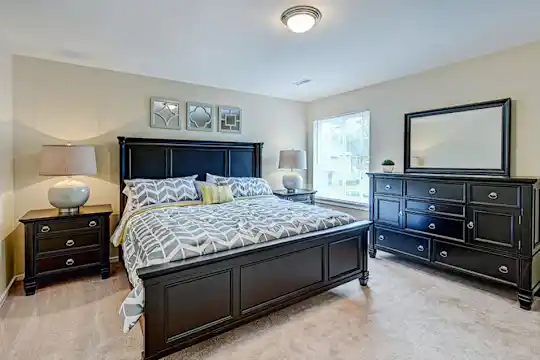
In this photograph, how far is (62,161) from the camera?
303 cm

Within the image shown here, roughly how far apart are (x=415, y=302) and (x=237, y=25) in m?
2.94

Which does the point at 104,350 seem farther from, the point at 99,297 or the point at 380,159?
the point at 380,159

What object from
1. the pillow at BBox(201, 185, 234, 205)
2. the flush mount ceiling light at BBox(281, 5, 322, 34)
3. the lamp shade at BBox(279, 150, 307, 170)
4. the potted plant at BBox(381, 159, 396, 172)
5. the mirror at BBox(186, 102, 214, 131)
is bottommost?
the pillow at BBox(201, 185, 234, 205)

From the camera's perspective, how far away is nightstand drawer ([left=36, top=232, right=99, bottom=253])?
2.95 m

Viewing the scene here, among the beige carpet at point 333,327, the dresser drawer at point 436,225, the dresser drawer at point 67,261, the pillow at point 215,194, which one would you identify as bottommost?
the beige carpet at point 333,327

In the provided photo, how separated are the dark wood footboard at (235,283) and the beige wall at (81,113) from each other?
238 centimetres

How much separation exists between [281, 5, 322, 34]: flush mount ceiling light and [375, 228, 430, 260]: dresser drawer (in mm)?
2637

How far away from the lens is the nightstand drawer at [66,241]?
295cm

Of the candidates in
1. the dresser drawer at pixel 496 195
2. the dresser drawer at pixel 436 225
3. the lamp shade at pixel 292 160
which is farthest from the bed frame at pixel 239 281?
the lamp shade at pixel 292 160

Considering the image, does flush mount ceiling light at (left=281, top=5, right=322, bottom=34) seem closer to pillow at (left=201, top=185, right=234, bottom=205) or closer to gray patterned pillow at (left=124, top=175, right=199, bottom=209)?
pillow at (left=201, top=185, right=234, bottom=205)

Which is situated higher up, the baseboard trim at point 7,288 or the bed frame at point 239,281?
the bed frame at point 239,281

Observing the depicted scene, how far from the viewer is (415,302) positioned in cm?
271

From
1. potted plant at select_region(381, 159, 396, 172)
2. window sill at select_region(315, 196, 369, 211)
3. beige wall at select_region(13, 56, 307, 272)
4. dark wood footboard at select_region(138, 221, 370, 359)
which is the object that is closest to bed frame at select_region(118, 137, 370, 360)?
dark wood footboard at select_region(138, 221, 370, 359)

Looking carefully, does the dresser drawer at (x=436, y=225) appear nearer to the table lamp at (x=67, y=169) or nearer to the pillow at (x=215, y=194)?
the pillow at (x=215, y=194)
